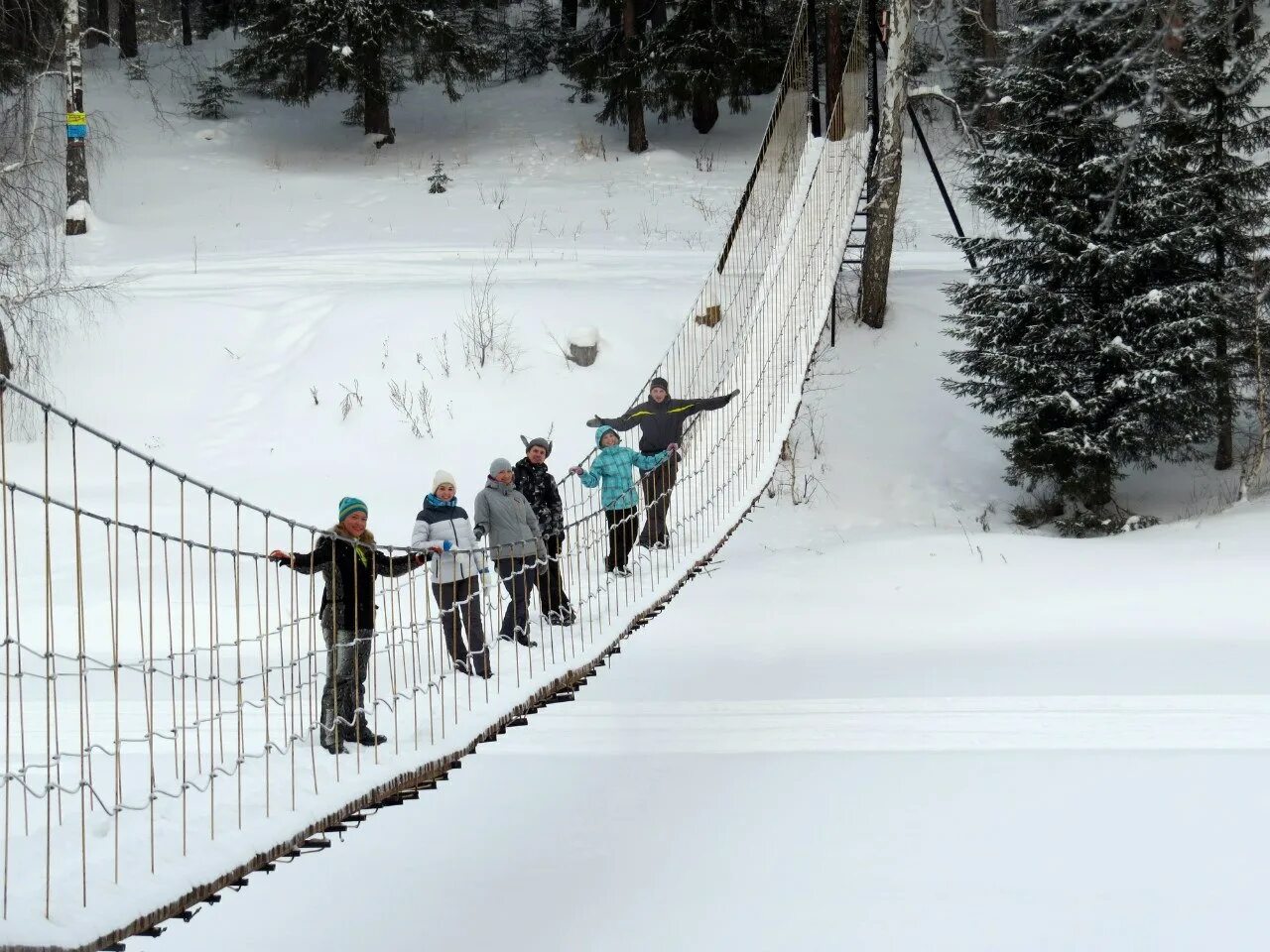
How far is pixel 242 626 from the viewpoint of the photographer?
877cm

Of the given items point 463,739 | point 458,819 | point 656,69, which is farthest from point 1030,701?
point 656,69

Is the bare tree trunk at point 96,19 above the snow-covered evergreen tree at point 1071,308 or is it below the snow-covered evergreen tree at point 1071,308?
above

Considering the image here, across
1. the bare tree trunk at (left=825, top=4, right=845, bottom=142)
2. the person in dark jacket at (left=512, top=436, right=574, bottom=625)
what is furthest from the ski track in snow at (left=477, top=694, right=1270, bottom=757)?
the bare tree trunk at (left=825, top=4, right=845, bottom=142)

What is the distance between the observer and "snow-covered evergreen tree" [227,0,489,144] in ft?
54.4

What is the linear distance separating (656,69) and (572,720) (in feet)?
37.6

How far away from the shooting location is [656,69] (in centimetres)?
1720

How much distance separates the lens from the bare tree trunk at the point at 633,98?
17469 millimetres

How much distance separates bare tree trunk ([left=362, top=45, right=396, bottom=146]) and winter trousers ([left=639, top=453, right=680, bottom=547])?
10.8m

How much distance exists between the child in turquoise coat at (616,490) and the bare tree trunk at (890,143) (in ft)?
17.3

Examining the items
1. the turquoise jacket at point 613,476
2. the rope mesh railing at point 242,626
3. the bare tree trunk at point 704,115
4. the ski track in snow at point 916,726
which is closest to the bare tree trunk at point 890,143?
the rope mesh railing at point 242,626

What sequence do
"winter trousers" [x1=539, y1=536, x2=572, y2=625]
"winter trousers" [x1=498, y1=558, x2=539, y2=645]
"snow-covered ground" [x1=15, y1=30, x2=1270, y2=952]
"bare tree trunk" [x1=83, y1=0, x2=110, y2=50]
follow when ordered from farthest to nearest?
"bare tree trunk" [x1=83, y1=0, x2=110, y2=50] → "winter trousers" [x1=539, y1=536, x2=572, y2=625] → "winter trousers" [x1=498, y1=558, x2=539, y2=645] → "snow-covered ground" [x1=15, y1=30, x2=1270, y2=952]

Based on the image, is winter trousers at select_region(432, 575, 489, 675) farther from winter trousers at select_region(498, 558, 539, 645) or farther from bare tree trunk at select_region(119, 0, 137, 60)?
bare tree trunk at select_region(119, 0, 137, 60)

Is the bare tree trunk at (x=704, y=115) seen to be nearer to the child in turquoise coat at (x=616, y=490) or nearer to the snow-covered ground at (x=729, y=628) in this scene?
the snow-covered ground at (x=729, y=628)

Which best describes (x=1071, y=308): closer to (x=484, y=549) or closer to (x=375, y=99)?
(x=484, y=549)
